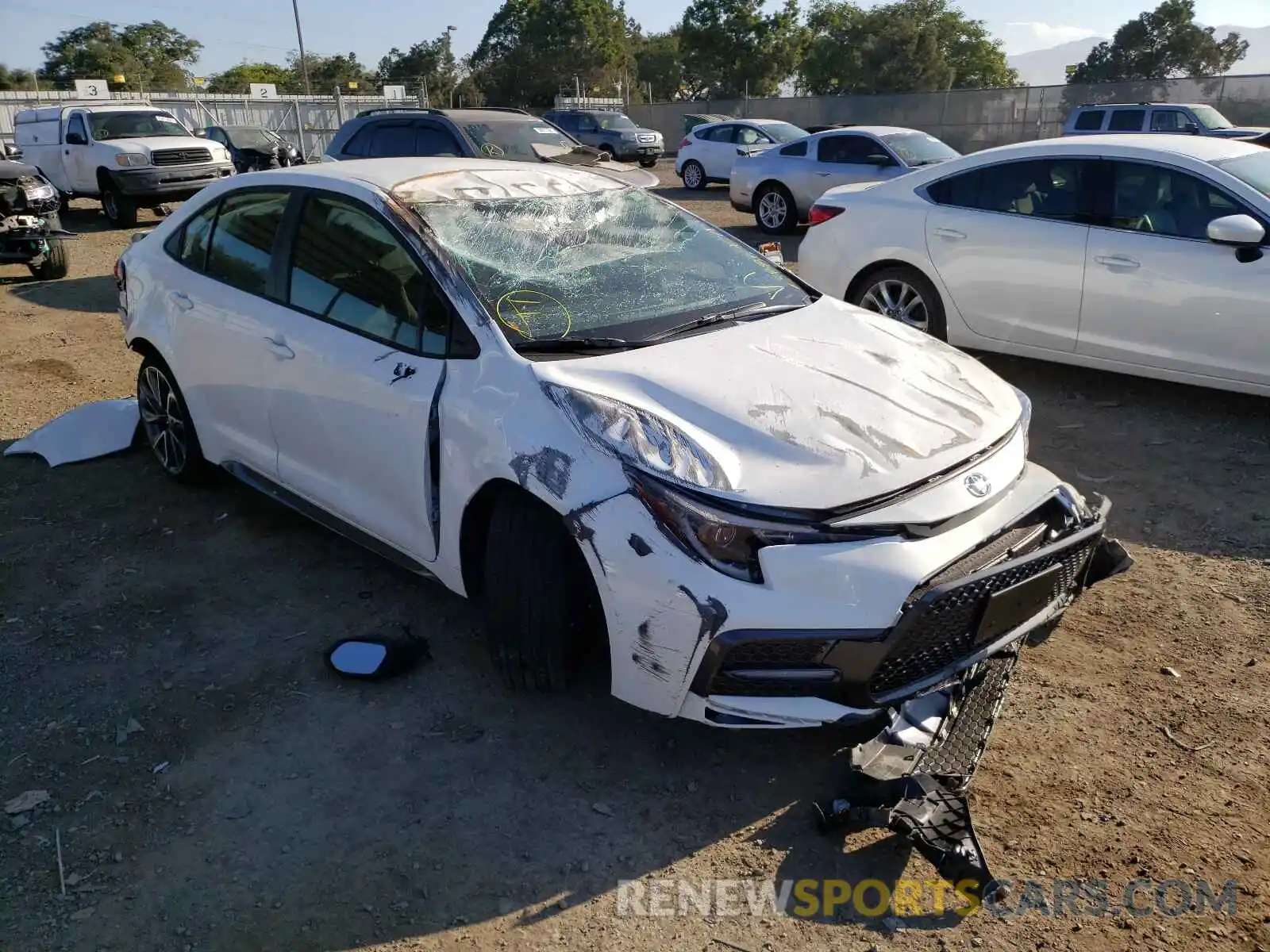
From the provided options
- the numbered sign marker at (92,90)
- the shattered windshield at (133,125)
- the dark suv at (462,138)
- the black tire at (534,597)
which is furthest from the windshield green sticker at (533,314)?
the numbered sign marker at (92,90)

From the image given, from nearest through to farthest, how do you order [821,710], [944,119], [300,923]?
[300,923] < [821,710] < [944,119]

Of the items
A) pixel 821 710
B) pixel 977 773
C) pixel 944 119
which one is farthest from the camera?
pixel 944 119

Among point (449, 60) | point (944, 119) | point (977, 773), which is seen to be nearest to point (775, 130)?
point (944, 119)

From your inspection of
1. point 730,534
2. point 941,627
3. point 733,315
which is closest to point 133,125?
point 733,315

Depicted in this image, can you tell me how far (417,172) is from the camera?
159 inches

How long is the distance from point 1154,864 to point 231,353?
12.8 feet

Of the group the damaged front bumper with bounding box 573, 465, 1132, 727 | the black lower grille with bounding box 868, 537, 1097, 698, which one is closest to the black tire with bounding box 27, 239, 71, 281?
the damaged front bumper with bounding box 573, 465, 1132, 727

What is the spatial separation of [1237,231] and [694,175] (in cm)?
1743

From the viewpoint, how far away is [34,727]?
3.35 meters

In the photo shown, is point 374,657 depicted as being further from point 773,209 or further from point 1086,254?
point 773,209

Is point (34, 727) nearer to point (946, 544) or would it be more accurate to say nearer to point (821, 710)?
point (821, 710)

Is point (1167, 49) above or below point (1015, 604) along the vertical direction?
above

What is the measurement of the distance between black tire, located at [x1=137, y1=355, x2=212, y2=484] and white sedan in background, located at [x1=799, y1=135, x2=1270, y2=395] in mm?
4418

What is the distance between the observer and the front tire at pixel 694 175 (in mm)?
21641
